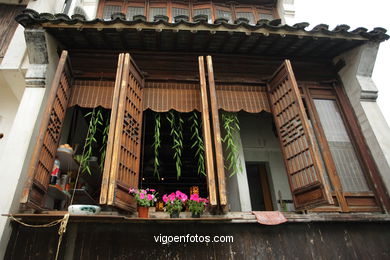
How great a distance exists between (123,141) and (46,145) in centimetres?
118

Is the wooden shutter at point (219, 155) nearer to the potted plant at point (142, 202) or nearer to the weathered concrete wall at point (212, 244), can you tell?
the weathered concrete wall at point (212, 244)

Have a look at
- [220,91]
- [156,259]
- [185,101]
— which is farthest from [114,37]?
[156,259]

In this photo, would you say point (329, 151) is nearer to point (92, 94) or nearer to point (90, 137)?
point (90, 137)

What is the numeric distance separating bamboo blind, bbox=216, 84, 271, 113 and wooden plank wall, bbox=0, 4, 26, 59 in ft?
16.7

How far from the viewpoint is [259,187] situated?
27.4 feet

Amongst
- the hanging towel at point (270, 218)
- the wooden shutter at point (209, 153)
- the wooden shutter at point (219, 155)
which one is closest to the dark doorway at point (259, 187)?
the hanging towel at point (270, 218)

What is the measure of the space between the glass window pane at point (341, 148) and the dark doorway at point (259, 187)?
251 centimetres

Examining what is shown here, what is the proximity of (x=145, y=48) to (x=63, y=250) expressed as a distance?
13.8ft

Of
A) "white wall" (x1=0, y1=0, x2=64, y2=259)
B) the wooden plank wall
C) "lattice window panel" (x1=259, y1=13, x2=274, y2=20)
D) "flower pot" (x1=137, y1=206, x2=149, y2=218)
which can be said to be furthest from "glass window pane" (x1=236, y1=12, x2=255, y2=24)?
"flower pot" (x1=137, y1=206, x2=149, y2=218)

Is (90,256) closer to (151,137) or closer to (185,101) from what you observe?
(185,101)

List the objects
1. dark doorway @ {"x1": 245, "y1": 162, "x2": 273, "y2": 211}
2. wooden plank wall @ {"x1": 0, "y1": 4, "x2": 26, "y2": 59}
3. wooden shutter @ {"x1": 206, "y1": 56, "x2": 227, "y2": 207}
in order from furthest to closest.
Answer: dark doorway @ {"x1": 245, "y1": 162, "x2": 273, "y2": 211} → wooden plank wall @ {"x1": 0, "y1": 4, "x2": 26, "y2": 59} → wooden shutter @ {"x1": 206, "y1": 56, "x2": 227, "y2": 207}

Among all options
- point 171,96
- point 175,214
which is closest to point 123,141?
point 175,214

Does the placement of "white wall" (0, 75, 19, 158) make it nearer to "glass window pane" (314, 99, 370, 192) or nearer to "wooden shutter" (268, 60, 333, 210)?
"wooden shutter" (268, 60, 333, 210)

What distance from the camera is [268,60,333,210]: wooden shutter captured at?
4309mm
